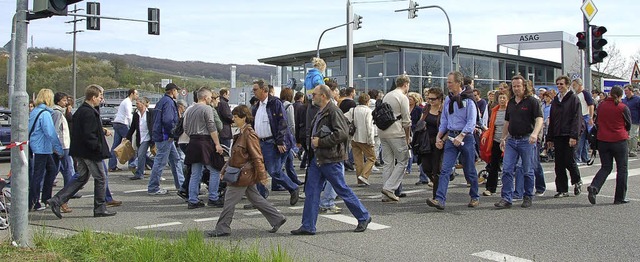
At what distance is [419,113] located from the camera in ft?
39.5

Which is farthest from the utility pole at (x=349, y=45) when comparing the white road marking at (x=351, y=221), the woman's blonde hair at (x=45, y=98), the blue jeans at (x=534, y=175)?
the white road marking at (x=351, y=221)

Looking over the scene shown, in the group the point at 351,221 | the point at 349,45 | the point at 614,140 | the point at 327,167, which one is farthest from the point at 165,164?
the point at 349,45

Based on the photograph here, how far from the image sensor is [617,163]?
8727mm

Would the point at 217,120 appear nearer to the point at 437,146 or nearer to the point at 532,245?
the point at 437,146

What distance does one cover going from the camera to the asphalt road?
6.11m

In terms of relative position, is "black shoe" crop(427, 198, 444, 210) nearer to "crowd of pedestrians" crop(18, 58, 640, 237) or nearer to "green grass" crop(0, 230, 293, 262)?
"crowd of pedestrians" crop(18, 58, 640, 237)

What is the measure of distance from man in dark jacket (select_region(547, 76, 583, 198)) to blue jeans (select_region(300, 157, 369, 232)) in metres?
3.80

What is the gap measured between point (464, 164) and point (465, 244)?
2.25 m

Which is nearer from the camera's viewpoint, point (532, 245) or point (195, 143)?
point (532, 245)

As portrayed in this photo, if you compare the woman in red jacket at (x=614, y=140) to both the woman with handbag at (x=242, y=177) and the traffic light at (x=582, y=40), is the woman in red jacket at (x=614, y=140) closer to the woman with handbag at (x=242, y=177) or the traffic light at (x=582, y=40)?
the woman with handbag at (x=242, y=177)

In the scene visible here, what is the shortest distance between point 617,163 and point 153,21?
2345 cm

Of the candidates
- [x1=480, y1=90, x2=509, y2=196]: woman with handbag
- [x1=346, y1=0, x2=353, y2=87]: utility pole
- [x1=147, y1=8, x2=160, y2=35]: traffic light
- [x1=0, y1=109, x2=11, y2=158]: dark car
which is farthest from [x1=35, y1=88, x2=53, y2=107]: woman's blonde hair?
[x1=147, y1=8, x2=160, y2=35]: traffic light

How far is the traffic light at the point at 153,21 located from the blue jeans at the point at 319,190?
75.2 ft

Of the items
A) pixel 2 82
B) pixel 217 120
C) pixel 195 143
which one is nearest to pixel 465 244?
pixel 195 143
